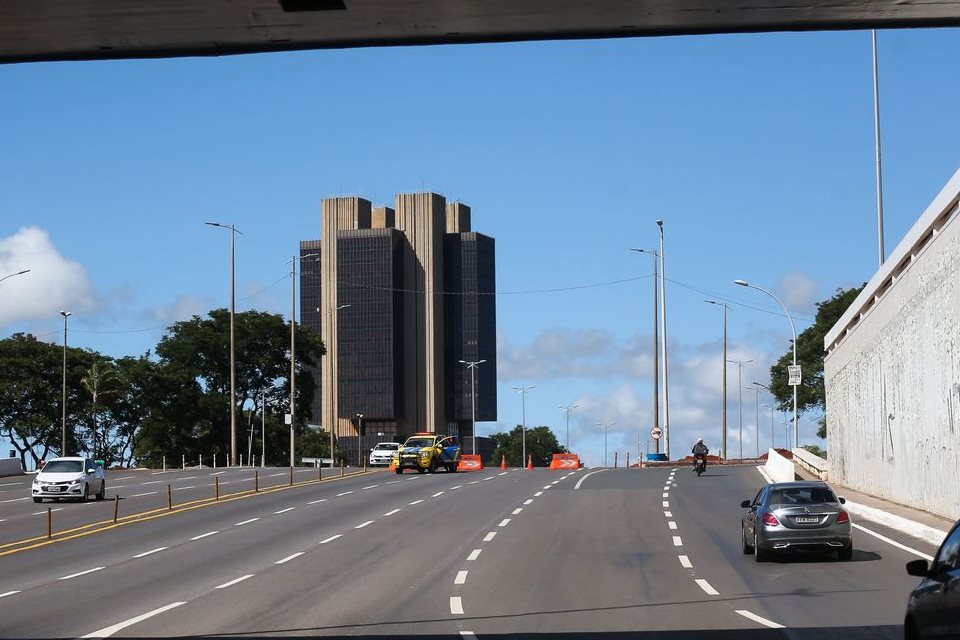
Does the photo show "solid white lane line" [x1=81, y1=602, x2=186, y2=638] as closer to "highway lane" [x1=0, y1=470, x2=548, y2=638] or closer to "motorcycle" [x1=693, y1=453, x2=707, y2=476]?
"highway lane" [x1=0, y1=470, x2=548, y2=638]

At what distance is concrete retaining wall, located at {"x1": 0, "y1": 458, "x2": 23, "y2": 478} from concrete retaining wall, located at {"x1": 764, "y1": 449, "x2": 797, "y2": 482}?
41873 mm

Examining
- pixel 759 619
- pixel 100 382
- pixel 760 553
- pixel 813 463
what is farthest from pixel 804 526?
pixel 100 382

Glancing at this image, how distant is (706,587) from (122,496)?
108ft

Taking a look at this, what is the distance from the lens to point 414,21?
9969 millimetres

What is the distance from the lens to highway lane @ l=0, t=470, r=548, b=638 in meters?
17.7

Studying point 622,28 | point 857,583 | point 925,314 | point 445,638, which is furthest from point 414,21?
point 925,314

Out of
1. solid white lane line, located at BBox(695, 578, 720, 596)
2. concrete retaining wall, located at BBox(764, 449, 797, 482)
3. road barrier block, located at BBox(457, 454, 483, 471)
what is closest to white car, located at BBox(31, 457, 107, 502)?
concrete retaining wall, located at BBox(764, 449, 797, 482)

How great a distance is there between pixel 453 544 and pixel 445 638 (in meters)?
13.4

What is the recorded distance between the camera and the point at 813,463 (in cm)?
5216

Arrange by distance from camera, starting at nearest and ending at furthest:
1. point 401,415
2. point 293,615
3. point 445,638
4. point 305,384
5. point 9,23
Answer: point 9,23, point 445,638, point 293,615, point 305,384, point 401,415

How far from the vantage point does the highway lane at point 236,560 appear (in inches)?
696

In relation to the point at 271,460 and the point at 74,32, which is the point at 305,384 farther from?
the point at 74,32

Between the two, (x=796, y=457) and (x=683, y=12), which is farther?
(x=796, y=457)

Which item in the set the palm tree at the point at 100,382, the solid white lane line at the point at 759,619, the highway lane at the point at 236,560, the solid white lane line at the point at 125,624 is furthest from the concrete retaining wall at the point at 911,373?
the palm tree at the point at 100,382
